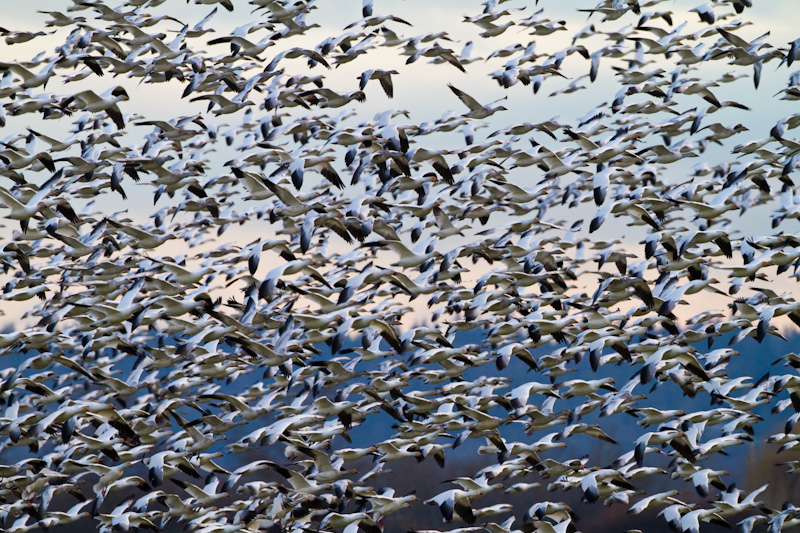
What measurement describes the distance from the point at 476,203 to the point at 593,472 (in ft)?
22.5

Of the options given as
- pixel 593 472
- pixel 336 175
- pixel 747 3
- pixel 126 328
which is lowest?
pixel 593 472

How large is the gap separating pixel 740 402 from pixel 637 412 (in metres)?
2.44

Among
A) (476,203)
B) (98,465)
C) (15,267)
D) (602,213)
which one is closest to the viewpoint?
(602,213)

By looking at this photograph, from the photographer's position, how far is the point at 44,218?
26.6 meters

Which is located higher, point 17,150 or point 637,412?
point 17,150

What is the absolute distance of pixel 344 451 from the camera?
25.9 meters

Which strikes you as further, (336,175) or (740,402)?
(740,402)

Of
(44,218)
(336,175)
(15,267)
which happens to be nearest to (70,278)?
(15,267)

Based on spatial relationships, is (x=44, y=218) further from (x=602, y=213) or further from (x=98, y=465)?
(x=602, y=213)

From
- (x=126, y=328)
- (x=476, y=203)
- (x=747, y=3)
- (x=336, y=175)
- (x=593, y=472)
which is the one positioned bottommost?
(x=593, y=472)

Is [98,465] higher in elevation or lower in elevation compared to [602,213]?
lower

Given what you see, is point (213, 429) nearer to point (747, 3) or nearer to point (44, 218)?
point (44, 218)

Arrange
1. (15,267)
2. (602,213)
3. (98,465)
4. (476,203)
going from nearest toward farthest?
(602,213) < (98,465) < (476,203) < (15,267)

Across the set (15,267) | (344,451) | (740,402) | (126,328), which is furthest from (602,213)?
(15,267)
